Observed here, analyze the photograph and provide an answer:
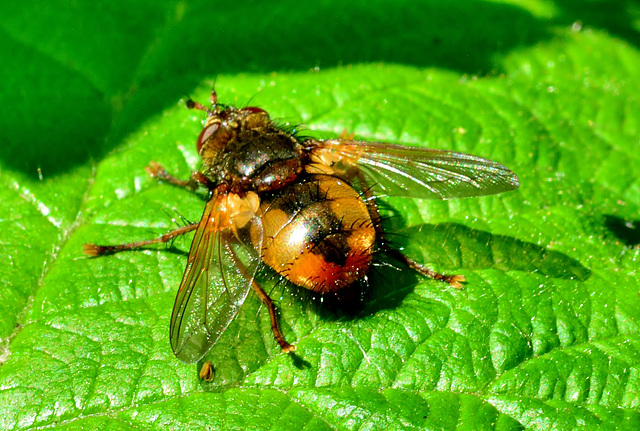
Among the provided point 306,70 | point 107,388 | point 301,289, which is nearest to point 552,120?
point 306,70

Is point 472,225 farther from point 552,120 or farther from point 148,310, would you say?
point 148,310

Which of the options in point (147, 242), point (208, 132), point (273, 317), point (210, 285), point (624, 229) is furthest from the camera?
point (624, 229)

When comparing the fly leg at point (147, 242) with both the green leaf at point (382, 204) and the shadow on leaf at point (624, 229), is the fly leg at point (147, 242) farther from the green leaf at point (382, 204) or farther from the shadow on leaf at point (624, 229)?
the shadow on leaf at point (624, 229)

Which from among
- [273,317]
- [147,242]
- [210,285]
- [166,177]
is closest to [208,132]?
[166,177]

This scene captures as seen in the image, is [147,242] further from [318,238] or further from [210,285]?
[318,238]

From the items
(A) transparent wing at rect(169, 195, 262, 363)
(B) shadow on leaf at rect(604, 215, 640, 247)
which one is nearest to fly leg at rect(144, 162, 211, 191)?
(A) transparent wing at rect(169, 195, 262, 363)

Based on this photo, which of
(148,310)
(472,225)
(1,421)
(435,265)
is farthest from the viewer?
(472,225)
